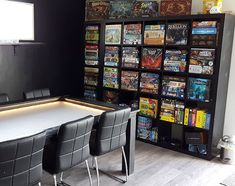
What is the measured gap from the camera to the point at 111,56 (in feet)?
14.9

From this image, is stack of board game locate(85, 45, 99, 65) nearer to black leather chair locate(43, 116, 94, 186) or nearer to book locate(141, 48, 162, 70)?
book locate(141, 48, 162, 70)

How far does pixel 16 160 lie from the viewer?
1.81 meters

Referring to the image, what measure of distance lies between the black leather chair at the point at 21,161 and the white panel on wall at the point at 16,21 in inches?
86.8

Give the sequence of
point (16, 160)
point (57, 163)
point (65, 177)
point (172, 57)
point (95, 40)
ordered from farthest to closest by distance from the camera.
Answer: point (95, 40)
point (172, 57)
point (65, 177)
point (57, 163)
point (16, 160)

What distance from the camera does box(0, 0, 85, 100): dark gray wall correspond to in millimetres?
4270

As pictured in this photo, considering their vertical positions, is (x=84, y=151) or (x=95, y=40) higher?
(x=95, y=40)

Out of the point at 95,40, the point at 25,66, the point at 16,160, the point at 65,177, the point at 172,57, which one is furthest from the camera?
the point at 95,40

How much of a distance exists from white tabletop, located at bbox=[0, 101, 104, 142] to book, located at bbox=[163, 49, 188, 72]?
4.61 ft

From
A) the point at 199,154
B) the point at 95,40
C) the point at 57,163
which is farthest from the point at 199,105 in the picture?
the point at 57,163

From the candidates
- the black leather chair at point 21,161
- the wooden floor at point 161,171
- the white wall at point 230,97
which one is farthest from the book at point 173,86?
the black leather chair at point 21,161

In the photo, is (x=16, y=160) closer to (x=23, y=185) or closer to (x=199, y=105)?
(x=23, y=185)

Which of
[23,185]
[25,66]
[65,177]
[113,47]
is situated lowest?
[65,177]

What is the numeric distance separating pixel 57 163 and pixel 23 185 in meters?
0.36

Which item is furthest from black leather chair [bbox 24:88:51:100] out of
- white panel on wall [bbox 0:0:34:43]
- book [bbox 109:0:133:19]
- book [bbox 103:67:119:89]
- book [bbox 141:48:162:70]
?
book [bbox 109:0:133:19]
